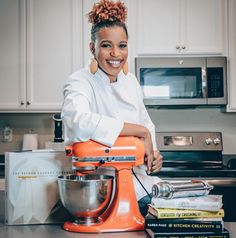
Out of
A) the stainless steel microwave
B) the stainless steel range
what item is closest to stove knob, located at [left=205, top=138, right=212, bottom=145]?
the stainless steel range

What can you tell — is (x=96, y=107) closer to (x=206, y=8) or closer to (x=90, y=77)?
(x=90, y=77)

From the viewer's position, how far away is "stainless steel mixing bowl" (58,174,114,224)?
130 centimetres

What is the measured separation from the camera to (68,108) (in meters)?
1.42

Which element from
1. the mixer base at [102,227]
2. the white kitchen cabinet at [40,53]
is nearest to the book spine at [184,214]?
the mixer base at [102,227]

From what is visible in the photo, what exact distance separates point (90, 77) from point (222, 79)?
1995 millimetres

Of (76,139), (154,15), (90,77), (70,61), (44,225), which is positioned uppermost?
(154,15)

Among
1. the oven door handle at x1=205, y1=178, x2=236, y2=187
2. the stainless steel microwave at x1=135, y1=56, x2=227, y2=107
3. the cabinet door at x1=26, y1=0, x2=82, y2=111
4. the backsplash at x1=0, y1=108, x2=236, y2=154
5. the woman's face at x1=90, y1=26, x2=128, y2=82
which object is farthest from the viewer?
the backsplash at x1=0, y1=108, x2=236, y2=154

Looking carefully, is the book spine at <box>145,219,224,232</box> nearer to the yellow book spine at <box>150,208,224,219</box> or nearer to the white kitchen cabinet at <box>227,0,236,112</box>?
the yellow book spine at <box>150,208,224,219</box>

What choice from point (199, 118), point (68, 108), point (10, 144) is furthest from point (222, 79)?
point (68, 108)

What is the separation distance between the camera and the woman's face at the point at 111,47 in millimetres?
1480

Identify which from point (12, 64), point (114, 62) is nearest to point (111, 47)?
point (114, 62)

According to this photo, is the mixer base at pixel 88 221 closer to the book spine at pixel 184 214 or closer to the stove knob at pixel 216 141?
the book spine at pixel 184 214

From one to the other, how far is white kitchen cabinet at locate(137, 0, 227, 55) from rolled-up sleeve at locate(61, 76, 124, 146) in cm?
205

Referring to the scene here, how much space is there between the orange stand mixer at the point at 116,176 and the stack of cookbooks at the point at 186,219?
0.09 meters
